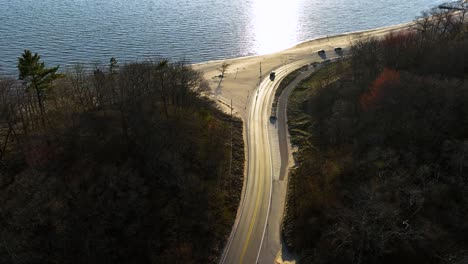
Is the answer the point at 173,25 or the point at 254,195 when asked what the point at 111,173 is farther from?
the point at 173,25

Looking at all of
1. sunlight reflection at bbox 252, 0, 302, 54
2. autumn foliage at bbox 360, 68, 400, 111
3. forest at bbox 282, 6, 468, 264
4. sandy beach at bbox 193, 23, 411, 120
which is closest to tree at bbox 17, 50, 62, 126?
sandy beach at bbox 193, 23, 411, 120

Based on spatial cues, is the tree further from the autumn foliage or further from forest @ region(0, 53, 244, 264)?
the autumn foliage

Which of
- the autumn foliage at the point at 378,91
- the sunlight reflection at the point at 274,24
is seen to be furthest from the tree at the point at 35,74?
the sunlight reflection at the point at 274,24

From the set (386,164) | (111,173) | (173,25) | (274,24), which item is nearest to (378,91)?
(386,164)

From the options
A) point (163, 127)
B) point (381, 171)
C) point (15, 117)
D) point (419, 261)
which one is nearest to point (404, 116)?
point (381, 171)

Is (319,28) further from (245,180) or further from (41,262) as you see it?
(41,262)

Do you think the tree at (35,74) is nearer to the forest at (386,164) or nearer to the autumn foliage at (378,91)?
the forest at (386,164)
